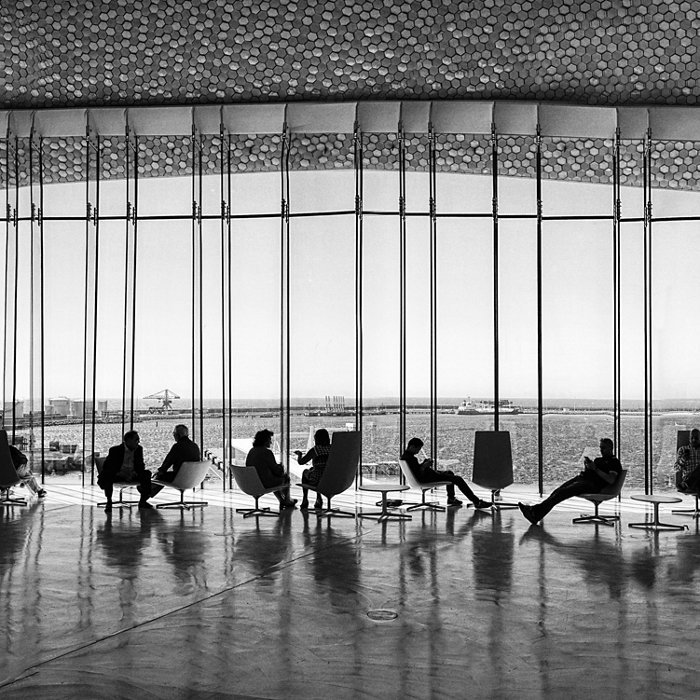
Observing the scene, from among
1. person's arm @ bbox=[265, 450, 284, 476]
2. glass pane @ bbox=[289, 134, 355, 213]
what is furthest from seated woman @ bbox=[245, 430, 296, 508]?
glass pane @ bbox=[289, 134, 355, 213]

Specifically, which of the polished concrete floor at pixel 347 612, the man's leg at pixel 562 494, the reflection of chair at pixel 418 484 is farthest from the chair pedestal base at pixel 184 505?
the man's leg at pixel 562 494

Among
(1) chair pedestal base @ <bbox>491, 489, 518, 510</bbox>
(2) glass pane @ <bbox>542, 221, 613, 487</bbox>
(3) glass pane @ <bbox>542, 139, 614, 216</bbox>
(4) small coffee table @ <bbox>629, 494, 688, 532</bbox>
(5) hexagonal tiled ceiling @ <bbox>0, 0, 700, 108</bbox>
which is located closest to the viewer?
(4) small coffee table @ <bbox>629, 494, 688, 532</bbox>

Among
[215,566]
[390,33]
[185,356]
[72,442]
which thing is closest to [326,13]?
[390,33]

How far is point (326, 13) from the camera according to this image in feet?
36.3

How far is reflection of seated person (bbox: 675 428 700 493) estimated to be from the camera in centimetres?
865

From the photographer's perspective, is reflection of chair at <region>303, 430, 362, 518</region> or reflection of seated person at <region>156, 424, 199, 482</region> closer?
reflection of chair at <region>303, 430, 362, 518</region>

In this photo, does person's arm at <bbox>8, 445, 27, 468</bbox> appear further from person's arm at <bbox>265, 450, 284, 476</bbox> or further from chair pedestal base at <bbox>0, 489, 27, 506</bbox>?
person's arm at <bbox>265, 450, 284, 476</bbox>

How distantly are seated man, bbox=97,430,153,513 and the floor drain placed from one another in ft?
17.1

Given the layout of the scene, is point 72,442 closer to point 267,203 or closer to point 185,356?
point 185,356

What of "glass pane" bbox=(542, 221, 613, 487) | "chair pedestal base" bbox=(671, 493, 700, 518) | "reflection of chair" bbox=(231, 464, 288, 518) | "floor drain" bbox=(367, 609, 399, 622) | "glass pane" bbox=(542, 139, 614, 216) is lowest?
"chair pedestal base" bbox=(671, 493, 700, 518)

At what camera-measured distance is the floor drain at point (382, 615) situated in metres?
4.64

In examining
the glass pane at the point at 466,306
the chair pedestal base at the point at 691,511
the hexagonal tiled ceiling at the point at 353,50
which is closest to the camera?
the chair pedestal base at the point at 691,511

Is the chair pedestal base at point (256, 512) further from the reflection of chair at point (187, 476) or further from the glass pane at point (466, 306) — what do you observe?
the glass pane at point (466, 306)

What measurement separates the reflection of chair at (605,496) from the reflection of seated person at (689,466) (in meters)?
0.67
